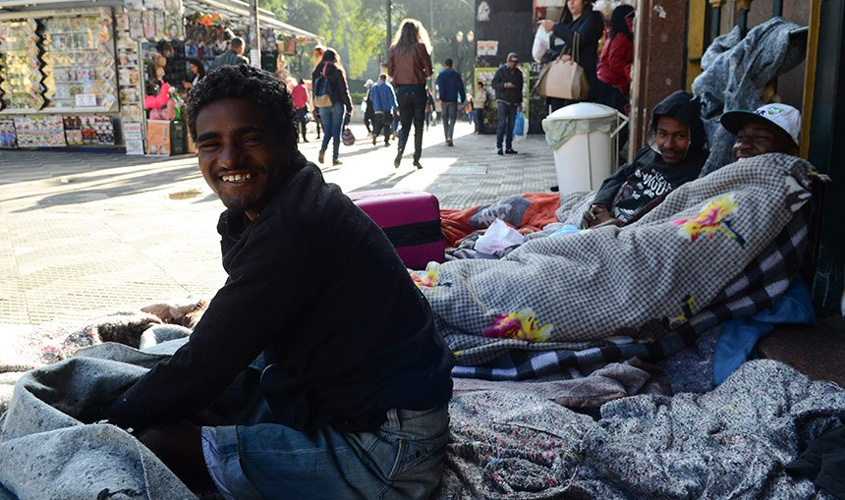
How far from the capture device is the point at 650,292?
3086 millimetres

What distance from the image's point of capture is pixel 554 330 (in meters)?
3.12

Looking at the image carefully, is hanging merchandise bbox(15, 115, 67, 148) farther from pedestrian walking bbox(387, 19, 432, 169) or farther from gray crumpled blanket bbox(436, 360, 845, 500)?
gray crumpled blanket bbox(436, 360, 845, 500)

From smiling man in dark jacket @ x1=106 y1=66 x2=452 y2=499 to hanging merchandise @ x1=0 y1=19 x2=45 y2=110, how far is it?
606 inches

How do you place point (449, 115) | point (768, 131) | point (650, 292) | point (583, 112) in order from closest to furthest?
point (650, 292), point (768, 131), point (583, 112), point (449, 115)

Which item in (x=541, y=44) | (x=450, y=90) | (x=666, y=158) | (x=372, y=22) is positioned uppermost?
(x=372, y=22)

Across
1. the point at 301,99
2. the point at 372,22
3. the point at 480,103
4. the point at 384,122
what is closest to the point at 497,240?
the point at 384,122

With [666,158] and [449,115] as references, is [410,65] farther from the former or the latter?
[449,115]

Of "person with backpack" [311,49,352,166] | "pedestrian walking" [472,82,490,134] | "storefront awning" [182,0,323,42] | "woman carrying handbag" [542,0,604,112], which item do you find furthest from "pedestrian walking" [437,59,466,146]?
"woman carrying handbag" [542,0,604,112]

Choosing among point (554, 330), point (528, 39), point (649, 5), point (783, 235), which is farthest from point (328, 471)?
point (528, 39)

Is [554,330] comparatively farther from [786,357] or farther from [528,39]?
[528,39]

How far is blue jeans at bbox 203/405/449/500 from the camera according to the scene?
1853 mm

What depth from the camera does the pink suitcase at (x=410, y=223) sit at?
14.7ft

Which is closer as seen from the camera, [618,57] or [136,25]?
[618,57]

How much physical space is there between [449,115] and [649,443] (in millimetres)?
→ 14273
